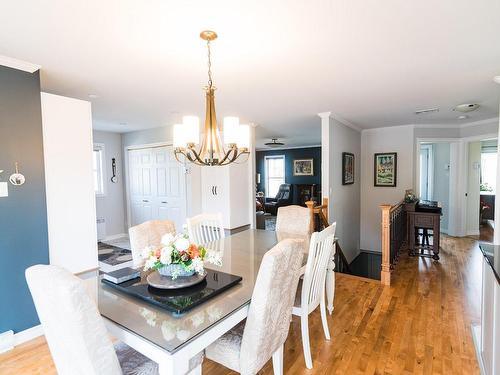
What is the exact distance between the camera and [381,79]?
2.71m

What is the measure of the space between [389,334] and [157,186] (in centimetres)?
461

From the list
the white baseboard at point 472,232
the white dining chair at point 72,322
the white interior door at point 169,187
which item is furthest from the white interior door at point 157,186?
the white baseboard at point 472,232

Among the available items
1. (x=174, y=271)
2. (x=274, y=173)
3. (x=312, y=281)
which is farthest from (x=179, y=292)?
(x=274, y=173)

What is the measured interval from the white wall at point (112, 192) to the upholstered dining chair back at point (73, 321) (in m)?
5.05

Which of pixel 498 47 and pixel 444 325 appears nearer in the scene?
pixel 498 47

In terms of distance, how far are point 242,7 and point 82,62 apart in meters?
1.49

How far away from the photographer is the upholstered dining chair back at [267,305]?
1.42m

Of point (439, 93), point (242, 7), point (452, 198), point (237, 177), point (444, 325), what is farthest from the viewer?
point (452, 198)

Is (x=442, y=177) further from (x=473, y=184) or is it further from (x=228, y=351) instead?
(x=228, y=351)

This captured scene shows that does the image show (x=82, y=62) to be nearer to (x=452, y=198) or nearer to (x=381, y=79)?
(x=381, y=79)

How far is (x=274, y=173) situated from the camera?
34.2 feet

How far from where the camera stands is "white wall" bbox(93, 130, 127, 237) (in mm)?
5777

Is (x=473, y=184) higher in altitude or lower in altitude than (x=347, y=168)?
lower

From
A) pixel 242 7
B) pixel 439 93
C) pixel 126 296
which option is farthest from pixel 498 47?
pixel 126 296
